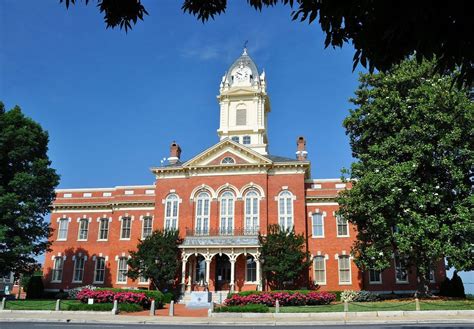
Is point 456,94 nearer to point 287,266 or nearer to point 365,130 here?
point 365,130

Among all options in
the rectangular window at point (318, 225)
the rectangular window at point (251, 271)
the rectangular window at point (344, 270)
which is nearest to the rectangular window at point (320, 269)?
the rectangular window at point (344, 270)

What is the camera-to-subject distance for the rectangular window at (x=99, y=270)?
4281 cm

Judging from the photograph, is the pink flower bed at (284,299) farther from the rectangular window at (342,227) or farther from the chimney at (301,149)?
the chimney at (301,149)

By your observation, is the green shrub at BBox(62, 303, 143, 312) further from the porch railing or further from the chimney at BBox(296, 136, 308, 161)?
the chimney at BBox(296, 136, 308, 161)

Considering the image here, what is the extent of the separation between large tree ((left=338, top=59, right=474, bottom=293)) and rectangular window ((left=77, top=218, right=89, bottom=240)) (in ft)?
90.4

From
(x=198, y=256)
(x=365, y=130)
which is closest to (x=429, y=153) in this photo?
(x=365, y=130)

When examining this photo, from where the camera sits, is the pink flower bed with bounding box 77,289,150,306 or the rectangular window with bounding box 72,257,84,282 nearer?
the pink flower bed with bounding box 77,289,150,306

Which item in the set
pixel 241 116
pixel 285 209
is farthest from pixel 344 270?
pixel 241 116

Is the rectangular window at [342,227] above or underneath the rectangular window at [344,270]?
above

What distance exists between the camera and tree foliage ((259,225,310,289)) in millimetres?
33406

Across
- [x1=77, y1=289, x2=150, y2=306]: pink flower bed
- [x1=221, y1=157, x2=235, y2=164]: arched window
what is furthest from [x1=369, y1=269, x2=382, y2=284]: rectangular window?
[x1=77, y1=289, x2=150, y2=306]: pink flower bed

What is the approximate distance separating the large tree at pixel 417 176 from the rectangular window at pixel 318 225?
9.02 m

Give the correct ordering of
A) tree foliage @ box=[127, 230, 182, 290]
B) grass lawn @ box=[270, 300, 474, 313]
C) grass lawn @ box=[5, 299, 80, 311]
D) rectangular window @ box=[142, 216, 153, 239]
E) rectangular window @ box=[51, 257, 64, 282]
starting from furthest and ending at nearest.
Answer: rectangular window @ box=[51, 257, 64, 282]
rectangular window @ box=[142, 216, 153, 239]
tree foliage @ box=[127, 230, 182, 290]
grass lawn @ box=[5, 299, 80, 311]
grass lawn @ box=[270, 300, 474, 313]

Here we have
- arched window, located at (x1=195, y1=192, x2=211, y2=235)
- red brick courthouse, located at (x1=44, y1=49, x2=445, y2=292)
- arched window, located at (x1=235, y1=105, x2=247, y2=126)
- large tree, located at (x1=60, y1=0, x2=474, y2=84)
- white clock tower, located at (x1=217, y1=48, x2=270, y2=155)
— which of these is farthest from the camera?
arched window, located at (x1=235, y1=105, x2=247, y2=126)
